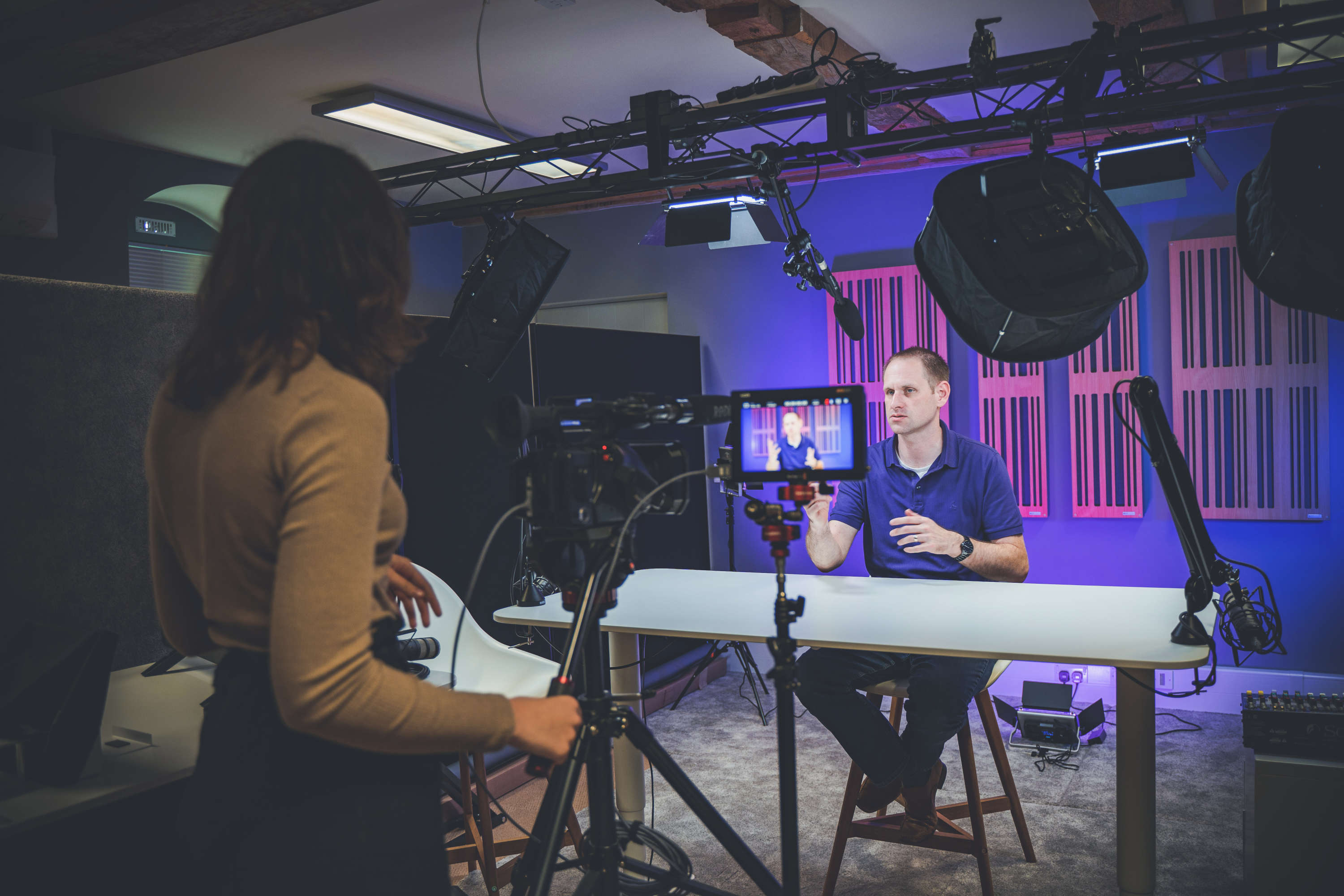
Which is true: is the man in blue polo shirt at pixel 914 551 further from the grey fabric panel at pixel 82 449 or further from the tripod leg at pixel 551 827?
the grey fabric panel at pixel 82 449

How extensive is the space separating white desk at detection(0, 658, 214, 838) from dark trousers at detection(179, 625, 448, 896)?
9 cm

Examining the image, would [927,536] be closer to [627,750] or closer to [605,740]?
[627,750]

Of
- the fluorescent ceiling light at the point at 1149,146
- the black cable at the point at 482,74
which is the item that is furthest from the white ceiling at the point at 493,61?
the fluorescent ceiling light at the point at 1149,146

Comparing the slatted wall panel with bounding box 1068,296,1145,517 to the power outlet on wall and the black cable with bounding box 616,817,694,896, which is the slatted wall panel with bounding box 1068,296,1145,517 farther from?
the black cable with bounding box 616,817,694,896

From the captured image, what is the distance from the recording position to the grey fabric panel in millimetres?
1962

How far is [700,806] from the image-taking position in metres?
1.41

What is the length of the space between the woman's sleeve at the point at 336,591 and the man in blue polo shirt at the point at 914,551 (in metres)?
1.54

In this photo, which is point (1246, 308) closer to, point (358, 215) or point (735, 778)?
point (735, 778)

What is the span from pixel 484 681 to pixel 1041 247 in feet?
5.72

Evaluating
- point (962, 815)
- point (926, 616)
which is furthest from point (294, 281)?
point (962, 815)

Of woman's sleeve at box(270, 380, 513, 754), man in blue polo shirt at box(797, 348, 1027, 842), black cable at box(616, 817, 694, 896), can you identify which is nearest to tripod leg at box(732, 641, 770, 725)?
man in blue polo shirt at box(797, 348, 1027, 842)

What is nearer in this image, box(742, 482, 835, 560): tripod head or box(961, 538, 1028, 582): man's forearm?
box(742, 482, 835, 560): tripod head

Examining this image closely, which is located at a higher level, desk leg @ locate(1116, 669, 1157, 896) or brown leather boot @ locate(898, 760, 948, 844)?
desk leg @ locate(1116, 669, 1157, 896)

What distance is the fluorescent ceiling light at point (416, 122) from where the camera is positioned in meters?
3.51
